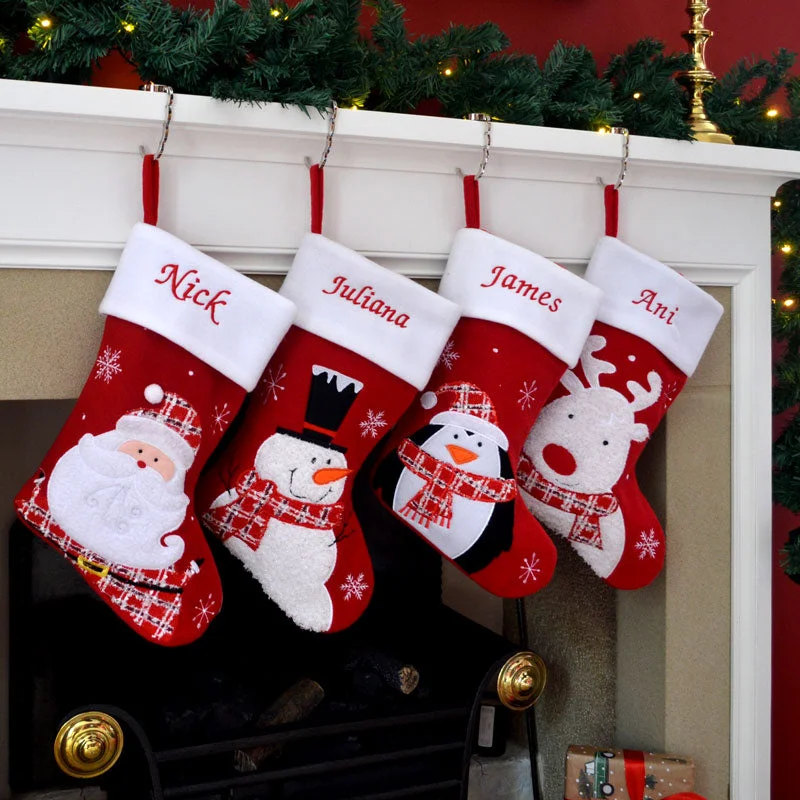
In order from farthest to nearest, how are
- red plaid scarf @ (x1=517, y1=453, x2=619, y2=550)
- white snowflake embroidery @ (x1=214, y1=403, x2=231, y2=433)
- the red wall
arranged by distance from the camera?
1. the red wall
2. red plaid scarf @ (x1=517, y1=453, x2=619, y2=550)
3. white snowflake embroidery @ (x1=214, y1=403, x2=231, y2=433)

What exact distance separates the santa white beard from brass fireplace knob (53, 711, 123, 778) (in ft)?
0.85

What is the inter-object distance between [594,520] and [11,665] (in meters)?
1.02

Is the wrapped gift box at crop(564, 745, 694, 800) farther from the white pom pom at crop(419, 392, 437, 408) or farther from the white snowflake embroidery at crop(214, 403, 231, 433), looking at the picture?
the white snowflake embroidery at crop(214, 403, 231, 433)

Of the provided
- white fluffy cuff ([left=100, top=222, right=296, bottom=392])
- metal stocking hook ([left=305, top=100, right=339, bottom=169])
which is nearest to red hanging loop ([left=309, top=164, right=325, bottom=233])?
metal stocking hook ([left=305, top=100, right=339, bottom=169])

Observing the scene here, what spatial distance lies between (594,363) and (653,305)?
0.42 feet

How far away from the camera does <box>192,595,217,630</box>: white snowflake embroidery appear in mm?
1195

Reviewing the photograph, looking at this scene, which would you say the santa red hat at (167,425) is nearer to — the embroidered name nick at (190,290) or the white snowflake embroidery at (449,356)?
the embroidered name nick at (190,290)

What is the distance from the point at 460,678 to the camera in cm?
146

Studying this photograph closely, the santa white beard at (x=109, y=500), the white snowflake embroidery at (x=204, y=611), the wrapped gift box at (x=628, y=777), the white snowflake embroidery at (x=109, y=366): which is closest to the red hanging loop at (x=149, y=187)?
the white snowflake embroidery at (x=109, y=366)

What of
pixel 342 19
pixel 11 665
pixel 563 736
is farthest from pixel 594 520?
pixel 11 665

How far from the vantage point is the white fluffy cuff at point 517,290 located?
1301 mm

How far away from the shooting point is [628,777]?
4.74ft

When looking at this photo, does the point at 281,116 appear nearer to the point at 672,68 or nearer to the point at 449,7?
the point at 449,7

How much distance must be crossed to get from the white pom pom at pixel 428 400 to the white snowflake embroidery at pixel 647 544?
1.30 ft
